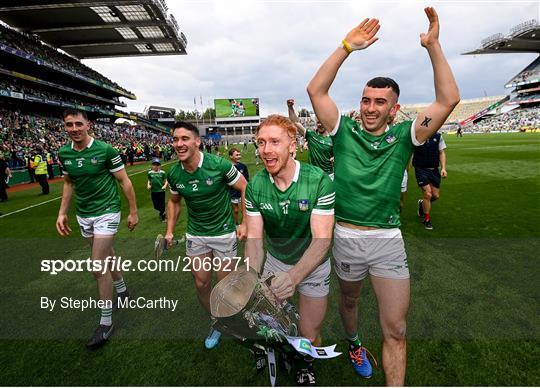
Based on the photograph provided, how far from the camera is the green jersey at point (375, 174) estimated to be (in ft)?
7.55

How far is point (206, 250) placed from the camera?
3301 mm

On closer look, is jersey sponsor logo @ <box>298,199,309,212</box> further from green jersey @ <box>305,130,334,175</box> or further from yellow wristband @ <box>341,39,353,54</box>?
green jersey @ <box>305,130,334,175</box>

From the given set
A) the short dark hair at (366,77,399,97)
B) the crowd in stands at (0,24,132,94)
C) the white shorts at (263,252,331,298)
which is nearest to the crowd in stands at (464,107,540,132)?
the short dark hair at (366,77,399,97)

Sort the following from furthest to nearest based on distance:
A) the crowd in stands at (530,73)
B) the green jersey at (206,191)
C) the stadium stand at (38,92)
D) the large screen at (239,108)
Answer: the large screen at (239,108), the crowd in stands at (530,73), the stadium stand at (38,92), the green jersey at (206,191)

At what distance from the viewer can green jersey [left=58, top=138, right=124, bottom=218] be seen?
3.48 metres

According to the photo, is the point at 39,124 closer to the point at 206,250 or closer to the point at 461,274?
the point at 206,250

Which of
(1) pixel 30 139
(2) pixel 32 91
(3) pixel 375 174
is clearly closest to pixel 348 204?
(3) pixel 375 174

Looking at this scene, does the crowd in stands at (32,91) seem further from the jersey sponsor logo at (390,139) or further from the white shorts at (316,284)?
the jersey sponsor logo at (390,139)

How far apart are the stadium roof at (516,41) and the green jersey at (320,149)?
74039 mm

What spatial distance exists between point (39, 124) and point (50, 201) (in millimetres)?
23980

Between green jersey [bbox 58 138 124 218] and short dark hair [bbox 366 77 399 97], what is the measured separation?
309 centimetres

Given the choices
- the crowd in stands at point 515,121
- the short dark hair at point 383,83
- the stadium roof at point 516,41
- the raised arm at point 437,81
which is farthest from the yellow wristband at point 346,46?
the stadium roof at point 516,41

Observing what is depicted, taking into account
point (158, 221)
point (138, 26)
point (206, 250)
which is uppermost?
point (138, 26)

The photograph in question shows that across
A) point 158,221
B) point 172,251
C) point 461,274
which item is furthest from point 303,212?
point 158,221
